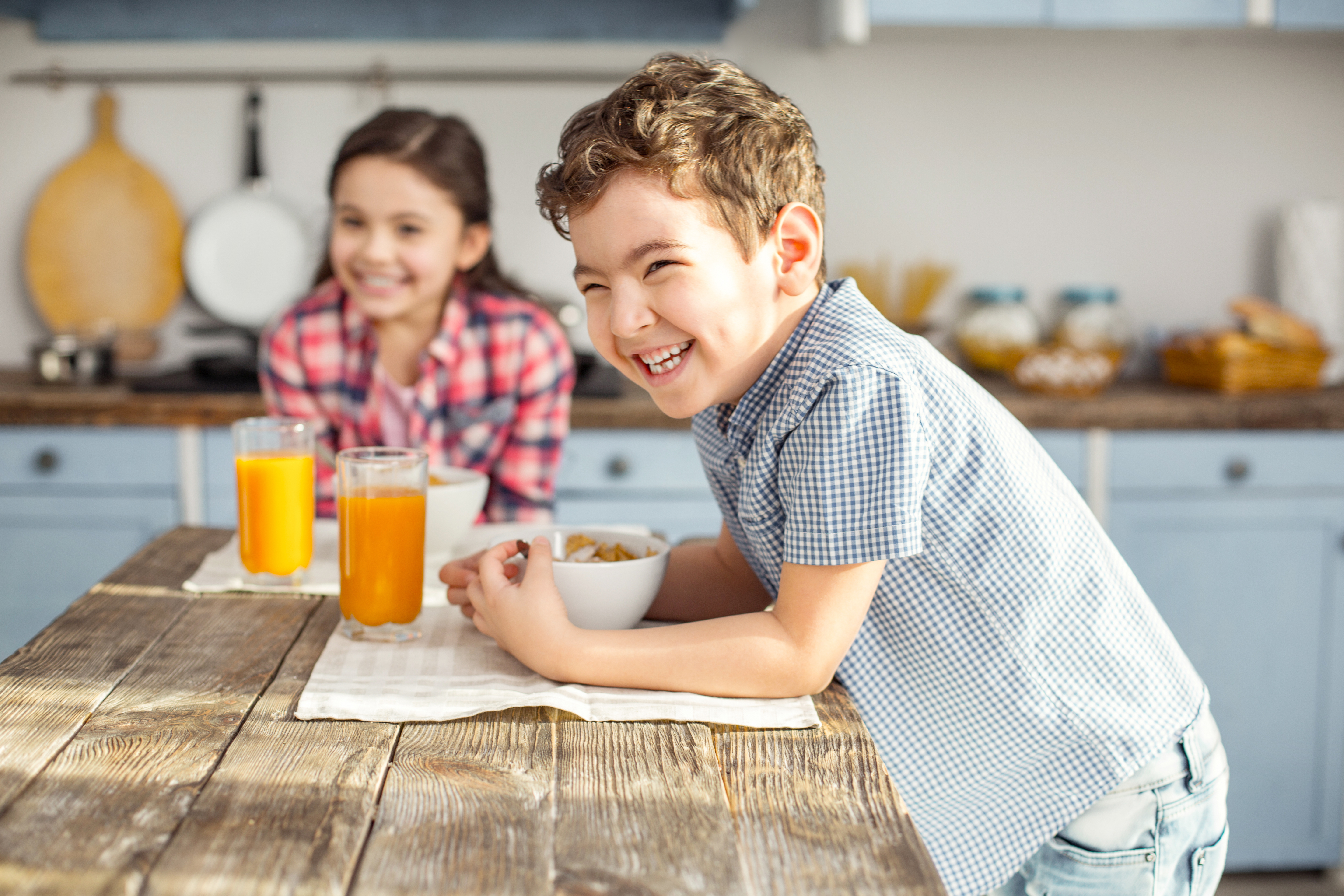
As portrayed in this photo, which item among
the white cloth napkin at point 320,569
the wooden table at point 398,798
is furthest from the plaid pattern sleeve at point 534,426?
the wooden table at point 398,798

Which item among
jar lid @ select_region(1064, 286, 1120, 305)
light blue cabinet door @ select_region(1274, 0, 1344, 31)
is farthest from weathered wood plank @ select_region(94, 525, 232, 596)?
light blue cabinet door @ select_region(1274, 0, 1344, 31)

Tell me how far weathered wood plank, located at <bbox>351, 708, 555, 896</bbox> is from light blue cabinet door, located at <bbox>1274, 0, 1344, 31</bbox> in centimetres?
229

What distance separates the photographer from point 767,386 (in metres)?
0.88

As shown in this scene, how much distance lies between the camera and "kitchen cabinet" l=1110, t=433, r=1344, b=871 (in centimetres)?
210

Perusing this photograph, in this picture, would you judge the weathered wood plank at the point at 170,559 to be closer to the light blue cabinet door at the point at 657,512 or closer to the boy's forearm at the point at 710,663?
the boy's forearm at the point at 710,663

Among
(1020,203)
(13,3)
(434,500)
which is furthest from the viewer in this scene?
(1020,203)

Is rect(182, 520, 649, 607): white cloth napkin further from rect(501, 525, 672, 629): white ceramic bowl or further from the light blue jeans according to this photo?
the light blue jeans

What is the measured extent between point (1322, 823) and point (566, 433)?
1611 mm

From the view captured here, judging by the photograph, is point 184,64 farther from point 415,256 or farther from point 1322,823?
point 1322,823

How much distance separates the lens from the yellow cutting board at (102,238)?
2543 mm

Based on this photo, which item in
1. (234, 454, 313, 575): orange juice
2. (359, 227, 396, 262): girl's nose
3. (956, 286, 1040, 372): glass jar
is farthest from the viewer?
(956, 286, 1040, 372): glass jar

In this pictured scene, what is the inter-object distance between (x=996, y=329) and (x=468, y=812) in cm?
211

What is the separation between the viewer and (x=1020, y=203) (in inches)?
105

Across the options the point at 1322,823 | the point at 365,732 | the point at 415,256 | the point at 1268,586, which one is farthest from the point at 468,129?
the point at 1322,823
